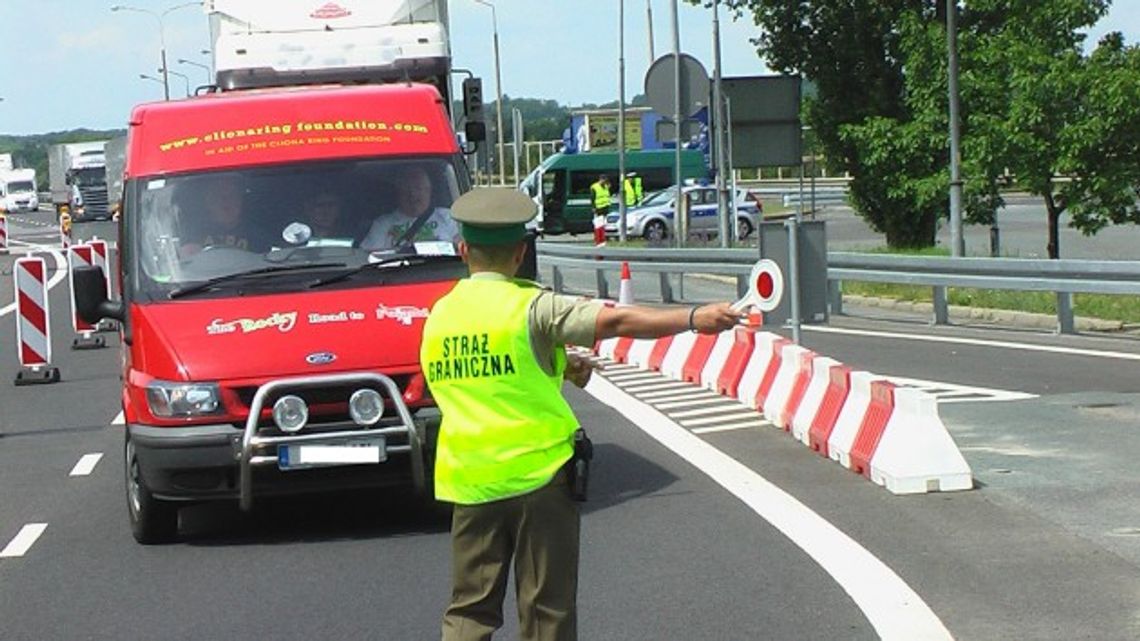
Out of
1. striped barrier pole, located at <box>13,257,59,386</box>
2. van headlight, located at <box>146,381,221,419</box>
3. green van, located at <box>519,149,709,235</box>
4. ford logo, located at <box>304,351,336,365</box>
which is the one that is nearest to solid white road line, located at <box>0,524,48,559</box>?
van headlight, located at <box>146,381,221,419</box>

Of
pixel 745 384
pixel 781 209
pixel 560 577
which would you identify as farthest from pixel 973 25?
pixel 781 209

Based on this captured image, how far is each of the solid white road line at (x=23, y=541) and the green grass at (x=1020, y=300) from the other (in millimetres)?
13353

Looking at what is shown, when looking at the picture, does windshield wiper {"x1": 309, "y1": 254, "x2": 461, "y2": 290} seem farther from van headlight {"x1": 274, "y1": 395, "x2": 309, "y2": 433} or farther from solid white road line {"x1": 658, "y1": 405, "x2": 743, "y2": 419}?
solid white road line {"x1": 658, "y1": 405, "x2": 743, "y2": 419}

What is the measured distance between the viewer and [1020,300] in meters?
23.8

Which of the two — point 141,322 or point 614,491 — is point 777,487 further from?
point 141,322

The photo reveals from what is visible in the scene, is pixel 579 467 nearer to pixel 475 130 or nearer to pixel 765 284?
pixel 765 284

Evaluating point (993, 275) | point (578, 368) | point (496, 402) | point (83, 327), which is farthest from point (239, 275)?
point (83, 327)

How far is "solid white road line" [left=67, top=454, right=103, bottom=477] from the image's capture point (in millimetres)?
13163

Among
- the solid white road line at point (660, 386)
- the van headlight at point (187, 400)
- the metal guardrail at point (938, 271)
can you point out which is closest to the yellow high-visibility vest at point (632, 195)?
the metal guardrail at point (938, 271)

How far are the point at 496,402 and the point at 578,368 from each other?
0.48 m

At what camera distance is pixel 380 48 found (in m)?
17.8

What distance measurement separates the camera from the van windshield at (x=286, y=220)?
10602 millimetres

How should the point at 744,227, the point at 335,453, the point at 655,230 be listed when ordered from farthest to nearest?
the point at 655,230 → the point at 744,227 → the point at 335,453

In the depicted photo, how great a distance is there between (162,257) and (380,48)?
7.44 m
